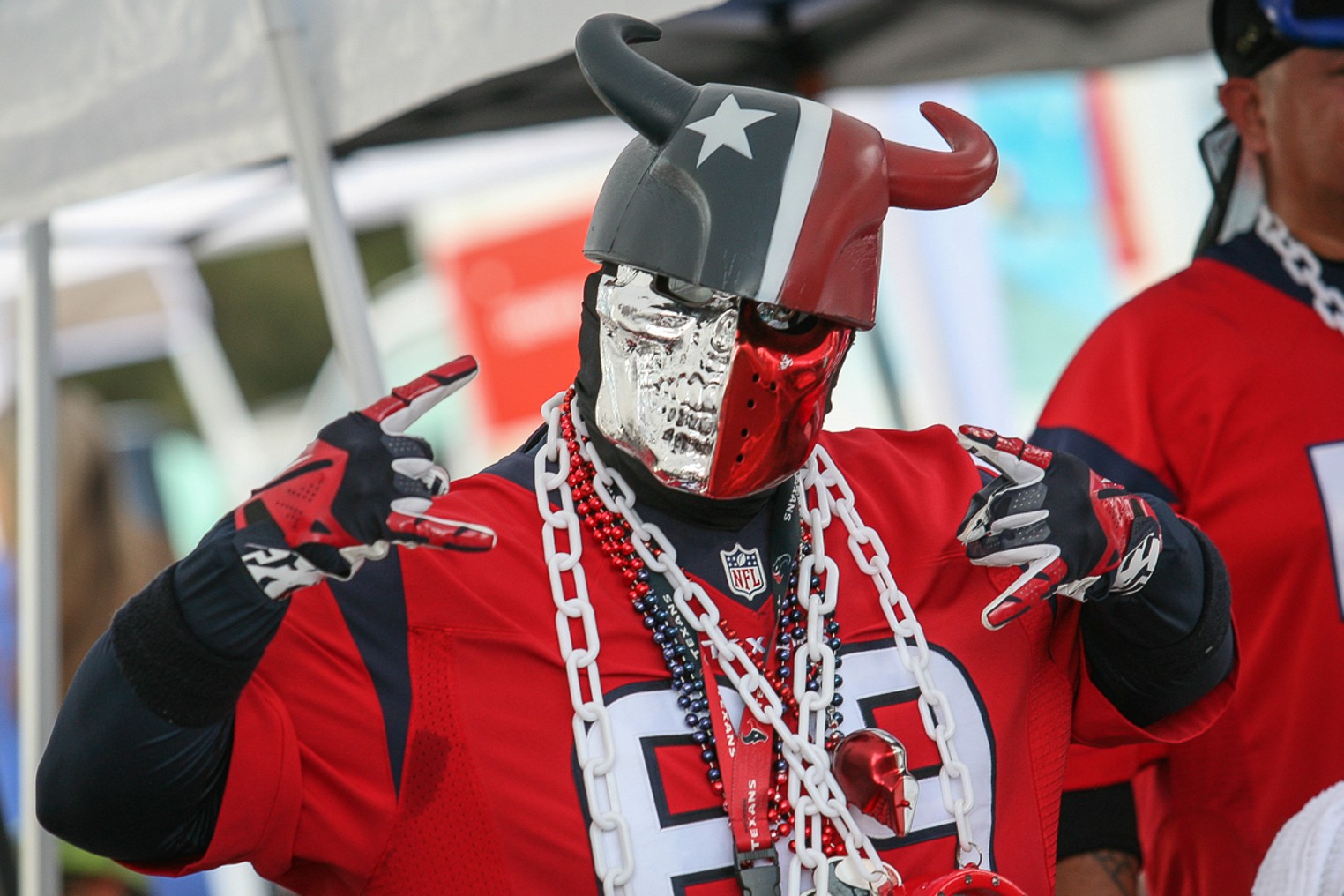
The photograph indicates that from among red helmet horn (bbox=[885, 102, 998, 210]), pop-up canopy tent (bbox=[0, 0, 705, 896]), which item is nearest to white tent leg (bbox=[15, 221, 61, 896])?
pop-up canopy tent (bbox=[0, 0, 705, 896])

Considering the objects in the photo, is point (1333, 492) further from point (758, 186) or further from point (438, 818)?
point (438, 818)

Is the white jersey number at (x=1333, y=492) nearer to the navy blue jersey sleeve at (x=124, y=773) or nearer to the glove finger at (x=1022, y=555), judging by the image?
the glove finger at (x=1022, y=555)

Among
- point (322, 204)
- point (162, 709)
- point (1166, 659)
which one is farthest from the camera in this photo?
point (322, 204)

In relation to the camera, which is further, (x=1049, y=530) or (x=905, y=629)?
(x=905, y=629)

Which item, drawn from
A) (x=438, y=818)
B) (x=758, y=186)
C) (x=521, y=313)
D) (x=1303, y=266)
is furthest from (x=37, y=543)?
(x=521, y=313)

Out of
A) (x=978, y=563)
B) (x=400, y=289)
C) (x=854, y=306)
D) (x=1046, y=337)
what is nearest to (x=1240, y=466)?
(x=978, y=563)

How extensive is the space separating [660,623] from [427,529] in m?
0.33

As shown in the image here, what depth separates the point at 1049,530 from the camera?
151 centimetres

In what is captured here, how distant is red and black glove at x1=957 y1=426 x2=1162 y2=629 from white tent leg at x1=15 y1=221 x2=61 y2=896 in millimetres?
1728

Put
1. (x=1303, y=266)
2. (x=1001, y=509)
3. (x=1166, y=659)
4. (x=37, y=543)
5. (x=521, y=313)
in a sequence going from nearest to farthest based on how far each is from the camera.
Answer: (x=1001, y=509) < (x=1166, y=659) < (x=1303, y=266) < (x=37, y=543) < (x=521, y=313)

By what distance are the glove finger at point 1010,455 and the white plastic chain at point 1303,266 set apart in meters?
0.88

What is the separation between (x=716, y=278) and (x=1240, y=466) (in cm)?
104

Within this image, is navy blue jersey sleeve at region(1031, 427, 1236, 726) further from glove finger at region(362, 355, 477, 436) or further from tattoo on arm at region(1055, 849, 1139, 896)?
glove finger at region(362, 355, 477, 436)

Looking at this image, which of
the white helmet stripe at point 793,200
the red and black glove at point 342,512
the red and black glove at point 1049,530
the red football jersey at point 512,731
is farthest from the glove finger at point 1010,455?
the red and black glove at point 342,512
